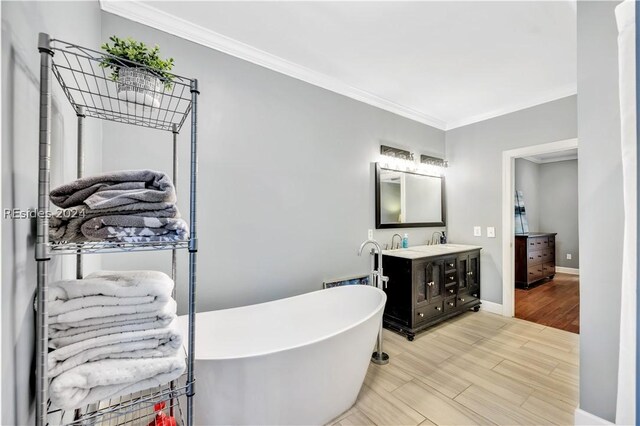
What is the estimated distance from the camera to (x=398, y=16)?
1800mm

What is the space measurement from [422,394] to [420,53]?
263 centimetres

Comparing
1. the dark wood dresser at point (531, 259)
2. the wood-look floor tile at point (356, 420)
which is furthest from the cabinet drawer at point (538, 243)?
the wood-look floor tile at point (356, 420)

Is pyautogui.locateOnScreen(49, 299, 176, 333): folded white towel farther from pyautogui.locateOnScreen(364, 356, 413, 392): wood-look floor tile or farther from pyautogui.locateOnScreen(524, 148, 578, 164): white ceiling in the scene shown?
pyautogui.locateOnScreen(524, 148, 578, 164): white ceiling

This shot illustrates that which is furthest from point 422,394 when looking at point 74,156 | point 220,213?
point 74,156

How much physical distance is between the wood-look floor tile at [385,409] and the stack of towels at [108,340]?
53.2 inches

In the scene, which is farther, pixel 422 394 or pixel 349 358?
pixel 422 394

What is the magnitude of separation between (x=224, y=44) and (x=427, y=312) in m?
3.09

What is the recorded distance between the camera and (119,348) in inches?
29.6

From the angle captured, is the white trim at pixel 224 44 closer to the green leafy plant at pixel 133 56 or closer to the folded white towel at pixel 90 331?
the green leafy plant at pixel 133 56

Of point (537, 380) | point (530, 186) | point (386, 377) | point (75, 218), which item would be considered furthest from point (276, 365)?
point (530, 186)

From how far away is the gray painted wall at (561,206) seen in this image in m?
5.28

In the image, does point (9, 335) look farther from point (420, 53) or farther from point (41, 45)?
point (420, 53)

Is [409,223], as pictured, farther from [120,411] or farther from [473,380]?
[120,411]

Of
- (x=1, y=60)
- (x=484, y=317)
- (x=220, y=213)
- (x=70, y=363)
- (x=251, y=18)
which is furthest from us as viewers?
(x=484, y=317)
